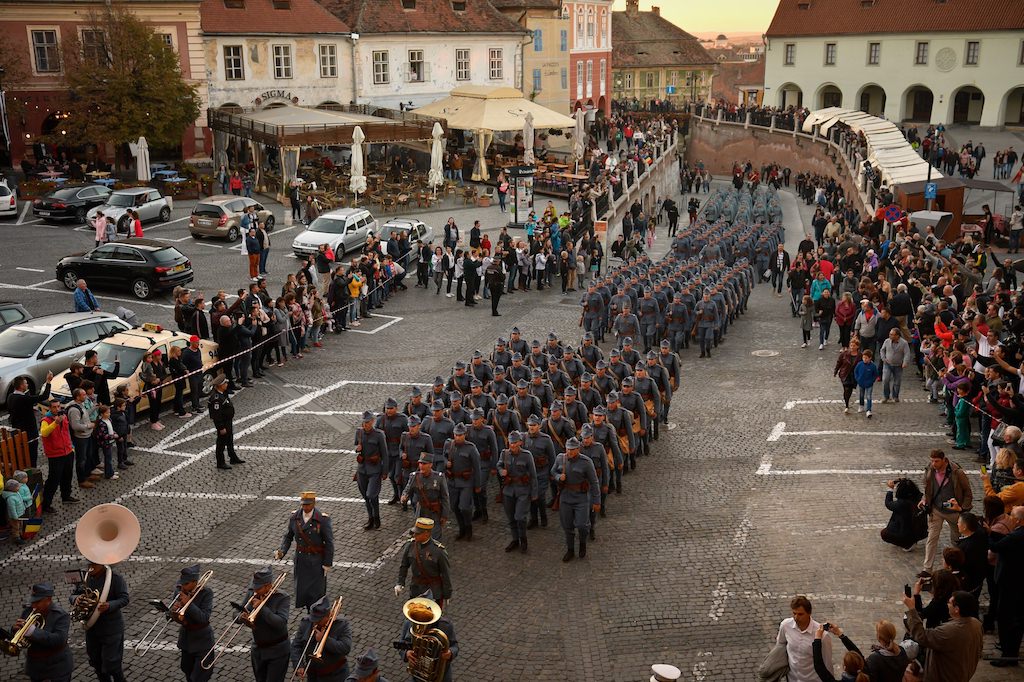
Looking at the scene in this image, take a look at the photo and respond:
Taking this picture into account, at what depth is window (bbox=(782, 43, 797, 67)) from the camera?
75.5 metres

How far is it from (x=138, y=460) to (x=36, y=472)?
2.29 meters

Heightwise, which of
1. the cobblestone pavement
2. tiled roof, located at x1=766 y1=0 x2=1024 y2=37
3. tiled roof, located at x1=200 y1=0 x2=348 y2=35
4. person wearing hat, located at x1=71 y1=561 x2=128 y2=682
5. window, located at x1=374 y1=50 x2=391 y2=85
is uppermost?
tiled roof, located at x1=766 y1=0 x2=1024 y2=37

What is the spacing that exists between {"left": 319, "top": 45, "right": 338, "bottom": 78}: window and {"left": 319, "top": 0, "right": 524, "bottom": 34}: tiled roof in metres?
1.60

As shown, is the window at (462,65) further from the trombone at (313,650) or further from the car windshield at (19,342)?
the trombone at (313,650)

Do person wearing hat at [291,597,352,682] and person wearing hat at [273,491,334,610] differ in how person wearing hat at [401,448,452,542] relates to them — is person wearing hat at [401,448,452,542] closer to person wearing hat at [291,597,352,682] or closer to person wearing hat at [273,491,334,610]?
person wearing hat at [273,491,334,610]

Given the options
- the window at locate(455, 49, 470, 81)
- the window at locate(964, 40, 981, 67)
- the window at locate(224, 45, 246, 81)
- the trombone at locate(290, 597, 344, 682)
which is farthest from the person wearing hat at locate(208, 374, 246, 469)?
the window at locate(964, 40, 981, 67)

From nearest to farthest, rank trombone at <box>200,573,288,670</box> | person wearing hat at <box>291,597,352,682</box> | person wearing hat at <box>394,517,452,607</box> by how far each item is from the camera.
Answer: person wearing hat at <box>291,597,352,682</box> < trombone at <box>200,573,288,670</box> < person wearing hat at <box>394,517,452,607</box>

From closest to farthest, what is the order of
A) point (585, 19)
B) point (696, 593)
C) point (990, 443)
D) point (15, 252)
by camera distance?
point (696, 593) → point (990, 443) → point (15, 252) → point (585, 19)

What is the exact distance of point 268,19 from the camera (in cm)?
4903

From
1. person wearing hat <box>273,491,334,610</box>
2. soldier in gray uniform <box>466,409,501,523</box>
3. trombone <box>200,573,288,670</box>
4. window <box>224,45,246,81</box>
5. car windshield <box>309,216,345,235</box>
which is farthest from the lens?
window <box>224,45,246,81</box>

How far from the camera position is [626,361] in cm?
1772

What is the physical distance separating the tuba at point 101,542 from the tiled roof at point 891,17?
67.1m

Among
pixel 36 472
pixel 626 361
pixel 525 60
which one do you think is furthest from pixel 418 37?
pixel 36 472

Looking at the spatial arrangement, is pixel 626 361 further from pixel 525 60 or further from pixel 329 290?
pixel 525 60
